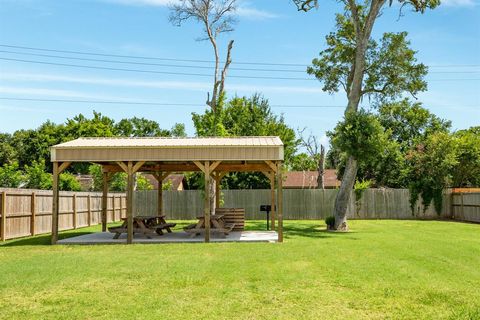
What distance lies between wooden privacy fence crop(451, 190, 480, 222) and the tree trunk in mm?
7608

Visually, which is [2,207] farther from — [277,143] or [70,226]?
[277,143]

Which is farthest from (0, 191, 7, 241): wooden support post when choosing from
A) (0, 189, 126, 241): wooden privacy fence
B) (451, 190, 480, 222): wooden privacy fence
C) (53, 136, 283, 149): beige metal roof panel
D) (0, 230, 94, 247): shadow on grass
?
(451, 190, 480, 222): wooden privacy fence

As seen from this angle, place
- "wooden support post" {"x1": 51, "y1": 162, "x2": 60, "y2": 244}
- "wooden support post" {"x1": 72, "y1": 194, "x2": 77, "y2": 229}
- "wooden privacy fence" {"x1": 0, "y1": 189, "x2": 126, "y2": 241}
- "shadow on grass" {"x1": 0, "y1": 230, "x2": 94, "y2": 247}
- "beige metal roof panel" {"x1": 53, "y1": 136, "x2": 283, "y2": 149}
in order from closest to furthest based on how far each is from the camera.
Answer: "shadow on grass" {"x1": 0, "y1": 230, "x2": 94, "y2": 247} < "wooden support post" {"x1": 51, "y1": 162, "x2": 60, "y2": 244} < "beige metal roof panel" {"x1": 53, "y1": 136, "x2": 283, "y2": 149} < "wooden privacy fence" {"x1": 0, "y1": 189, "x2": 126, "y2": 241} < "wooden support post" {"x1": 72, "y1": 194, "x2": 77, "y2": 229}

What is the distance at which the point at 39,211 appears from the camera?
1748cm

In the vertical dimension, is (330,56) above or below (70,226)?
above

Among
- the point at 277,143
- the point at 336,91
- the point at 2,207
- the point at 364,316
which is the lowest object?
the point at 364,316

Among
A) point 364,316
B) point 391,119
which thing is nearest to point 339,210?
point 364,316

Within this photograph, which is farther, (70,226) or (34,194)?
(70,226)

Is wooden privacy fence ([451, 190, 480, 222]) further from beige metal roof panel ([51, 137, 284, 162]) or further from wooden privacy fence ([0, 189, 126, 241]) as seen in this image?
wooden privacy fence ([0, 189, 126, 241])

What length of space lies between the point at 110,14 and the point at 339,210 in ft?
40.3

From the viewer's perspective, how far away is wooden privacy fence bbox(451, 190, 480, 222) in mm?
24859

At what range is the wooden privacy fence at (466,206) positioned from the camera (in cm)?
2486

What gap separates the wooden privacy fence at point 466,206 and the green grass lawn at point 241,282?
1280 cm

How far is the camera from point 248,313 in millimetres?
6406
